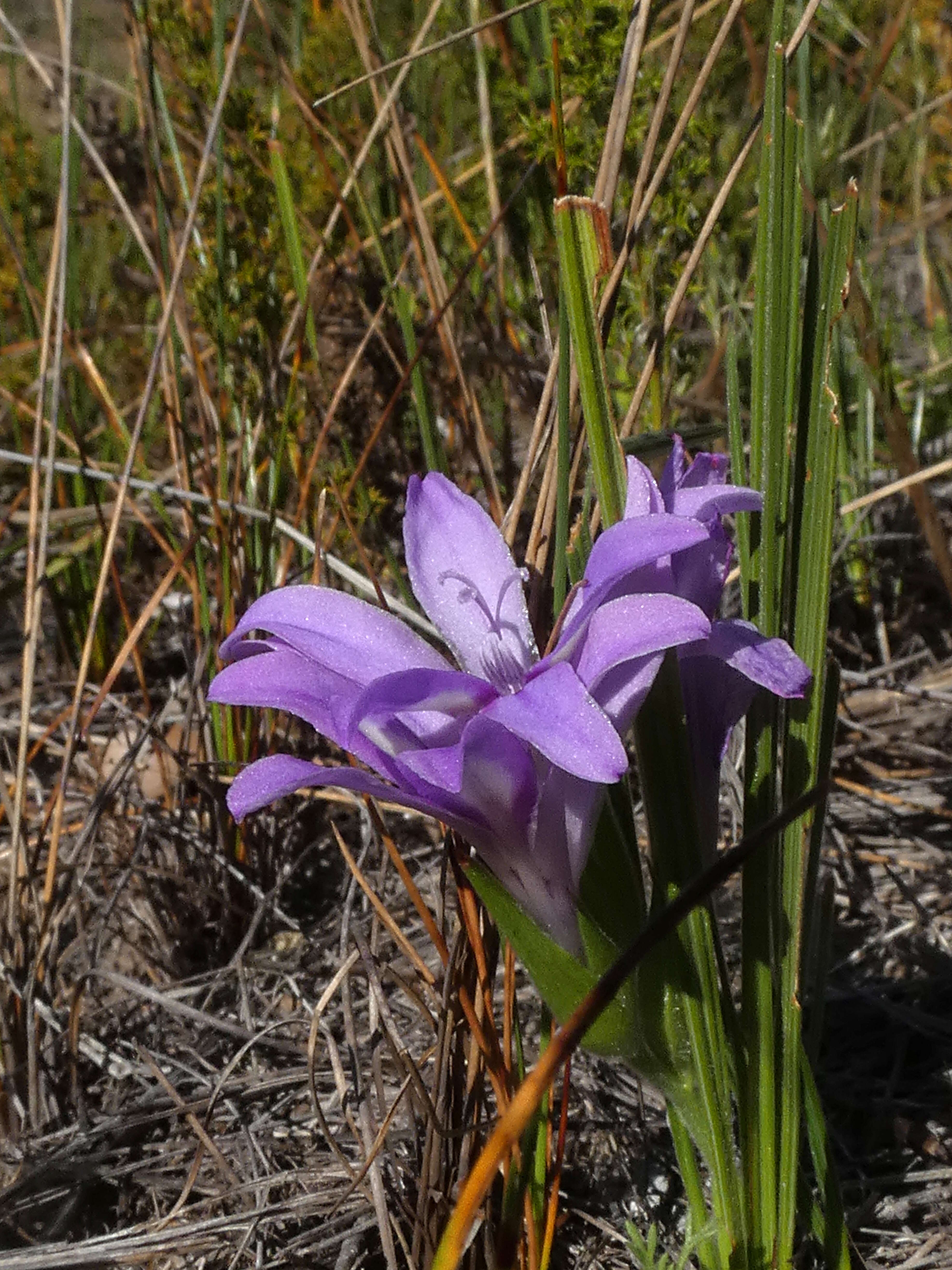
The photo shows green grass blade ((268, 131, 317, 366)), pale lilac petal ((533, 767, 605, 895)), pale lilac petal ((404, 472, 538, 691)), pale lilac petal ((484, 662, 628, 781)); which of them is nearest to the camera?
pale lilac petal ((484, 662, 628, 781))

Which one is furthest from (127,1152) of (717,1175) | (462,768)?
(462,768)

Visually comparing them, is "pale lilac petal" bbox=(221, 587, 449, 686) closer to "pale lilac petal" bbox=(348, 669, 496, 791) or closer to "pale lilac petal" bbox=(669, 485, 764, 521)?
"pale lilac petal" bbox=(348, 669, 496, 791)

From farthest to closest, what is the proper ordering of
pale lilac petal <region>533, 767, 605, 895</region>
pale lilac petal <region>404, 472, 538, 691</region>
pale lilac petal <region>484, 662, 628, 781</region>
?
pale lilac petal <region>404, 472, 538, 691</region>, pale lilac petal <region>533, 767, 605, 895</region>, pale lilac petal <region>484, 662, 628, 781</region>

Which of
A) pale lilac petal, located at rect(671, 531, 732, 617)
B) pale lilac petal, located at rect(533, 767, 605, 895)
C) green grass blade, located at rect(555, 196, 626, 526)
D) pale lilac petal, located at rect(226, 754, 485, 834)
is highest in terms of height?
green grass blade, located at rect(555, 196, 626, 526)

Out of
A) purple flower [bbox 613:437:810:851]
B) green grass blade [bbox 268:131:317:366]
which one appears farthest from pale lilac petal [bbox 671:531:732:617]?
green grass blade [bbox 268:131:317:366]

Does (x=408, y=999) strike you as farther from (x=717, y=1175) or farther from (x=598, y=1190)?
(x=717, y=1175)

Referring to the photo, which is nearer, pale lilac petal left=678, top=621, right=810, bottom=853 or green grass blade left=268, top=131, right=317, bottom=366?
pale lilac petal left=678, top=621, right=810, bottom=853
